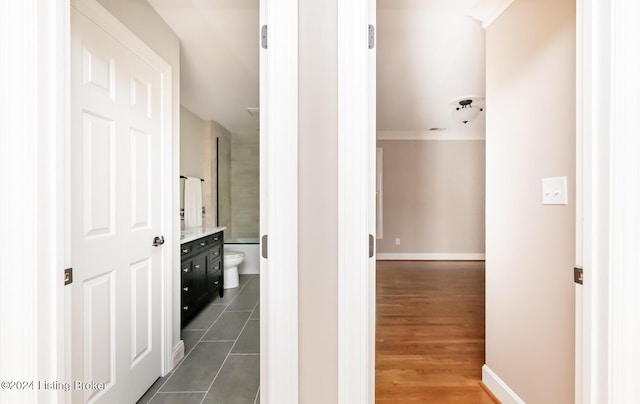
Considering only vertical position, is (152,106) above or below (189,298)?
above

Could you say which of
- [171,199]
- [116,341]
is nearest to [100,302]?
[116,341]

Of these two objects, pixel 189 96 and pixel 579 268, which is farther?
pixel 189 96

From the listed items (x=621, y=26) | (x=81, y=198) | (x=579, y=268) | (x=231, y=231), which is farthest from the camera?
(x=231, y=231)

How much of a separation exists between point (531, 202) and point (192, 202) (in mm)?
3513

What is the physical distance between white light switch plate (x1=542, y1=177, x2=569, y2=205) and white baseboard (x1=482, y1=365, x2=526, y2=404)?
1068mm

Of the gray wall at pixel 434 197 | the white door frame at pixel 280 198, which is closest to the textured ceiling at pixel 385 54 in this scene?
the white door frame at pixel 280 198

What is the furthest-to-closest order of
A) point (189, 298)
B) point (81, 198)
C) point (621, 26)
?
point (189, 298), point (81, 198), point (621, 26)

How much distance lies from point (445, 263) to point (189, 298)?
14.8ft

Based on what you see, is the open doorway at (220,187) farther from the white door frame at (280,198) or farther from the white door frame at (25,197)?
the white door frame at (25,197)

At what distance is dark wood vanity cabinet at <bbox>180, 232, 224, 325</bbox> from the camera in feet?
8.45

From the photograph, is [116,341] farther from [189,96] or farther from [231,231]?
[231,231]

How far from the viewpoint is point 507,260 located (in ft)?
5.41

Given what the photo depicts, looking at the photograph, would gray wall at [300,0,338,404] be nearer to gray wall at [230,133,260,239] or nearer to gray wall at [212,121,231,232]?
gray wall at [212,121,231,232]

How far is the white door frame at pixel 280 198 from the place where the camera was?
903 millimetres
